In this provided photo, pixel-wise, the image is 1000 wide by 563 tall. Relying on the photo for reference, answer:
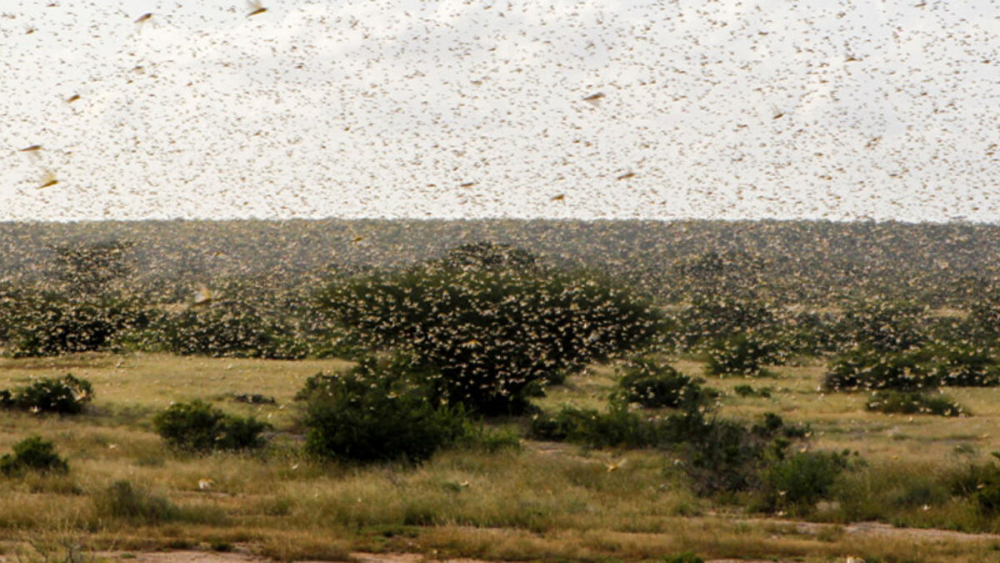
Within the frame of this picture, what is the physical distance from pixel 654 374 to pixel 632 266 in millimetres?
47497

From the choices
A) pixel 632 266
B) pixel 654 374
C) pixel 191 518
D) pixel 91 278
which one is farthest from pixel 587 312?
pixel 632 266

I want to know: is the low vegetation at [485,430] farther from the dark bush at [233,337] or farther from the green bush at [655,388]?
the dark bush at [233,337]

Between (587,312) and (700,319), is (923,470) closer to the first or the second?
(587,312)

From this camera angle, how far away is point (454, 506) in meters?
15.6

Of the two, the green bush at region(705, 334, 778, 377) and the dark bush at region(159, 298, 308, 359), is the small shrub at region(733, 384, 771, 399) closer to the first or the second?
the green bush at region(705, 334, 778, 377)

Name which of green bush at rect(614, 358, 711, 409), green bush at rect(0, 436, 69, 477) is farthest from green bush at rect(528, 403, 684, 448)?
green bush at rect(0, 436, 69, 477)

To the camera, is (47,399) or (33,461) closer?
(33,461)

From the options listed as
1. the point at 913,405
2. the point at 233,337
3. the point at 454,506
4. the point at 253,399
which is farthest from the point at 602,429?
the point at 233,337

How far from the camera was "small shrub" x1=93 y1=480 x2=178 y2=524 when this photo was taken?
45.9ft

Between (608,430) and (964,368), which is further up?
(608,430)

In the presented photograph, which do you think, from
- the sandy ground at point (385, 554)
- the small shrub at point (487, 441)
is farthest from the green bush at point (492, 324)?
the sandy ground at point (385, 554)

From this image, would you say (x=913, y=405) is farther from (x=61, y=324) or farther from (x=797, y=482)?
(x=61, y=324)

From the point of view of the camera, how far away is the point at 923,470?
756 inches

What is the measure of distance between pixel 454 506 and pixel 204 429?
9287mm
